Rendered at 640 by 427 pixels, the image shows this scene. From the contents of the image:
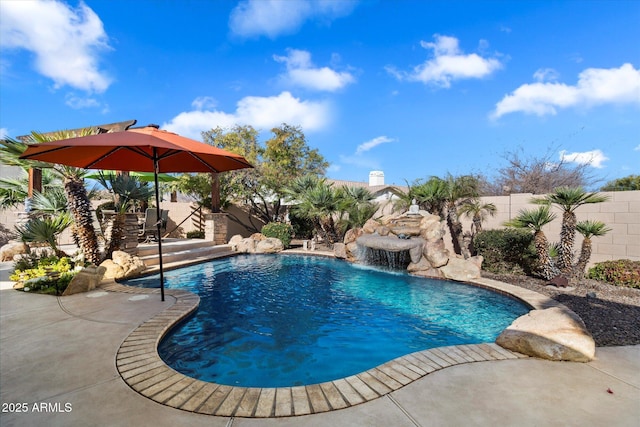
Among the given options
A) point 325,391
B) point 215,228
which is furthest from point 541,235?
point 215,228

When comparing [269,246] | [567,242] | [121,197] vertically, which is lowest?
[269,246]

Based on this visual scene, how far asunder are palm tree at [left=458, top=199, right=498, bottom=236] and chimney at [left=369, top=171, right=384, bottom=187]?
18360mm

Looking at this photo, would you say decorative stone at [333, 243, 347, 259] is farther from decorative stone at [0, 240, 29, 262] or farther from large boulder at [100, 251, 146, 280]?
decorative stone at [0, 240, 29, 262]

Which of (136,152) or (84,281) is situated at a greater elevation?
(136,152)

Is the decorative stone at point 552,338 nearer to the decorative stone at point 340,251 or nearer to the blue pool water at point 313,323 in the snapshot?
the blue pool water at point 313,323

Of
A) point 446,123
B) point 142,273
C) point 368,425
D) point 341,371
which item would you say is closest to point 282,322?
point 341,371

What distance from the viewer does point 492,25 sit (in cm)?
1108

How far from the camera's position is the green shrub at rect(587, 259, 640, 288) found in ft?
21.3

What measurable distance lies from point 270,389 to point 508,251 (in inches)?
313

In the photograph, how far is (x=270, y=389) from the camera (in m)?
2.62

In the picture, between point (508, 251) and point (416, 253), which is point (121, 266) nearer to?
point (416, 253)

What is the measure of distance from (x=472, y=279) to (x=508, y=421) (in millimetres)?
5765

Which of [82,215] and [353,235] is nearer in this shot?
[82,215]

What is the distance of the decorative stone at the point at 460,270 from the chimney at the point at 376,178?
20.4m
